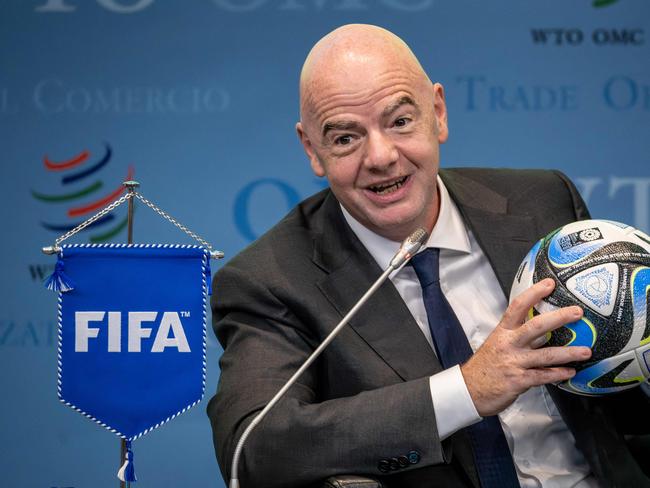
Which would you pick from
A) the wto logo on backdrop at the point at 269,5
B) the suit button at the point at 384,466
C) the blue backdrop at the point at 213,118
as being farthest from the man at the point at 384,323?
the wto logo on backdrop at the point at 269,5

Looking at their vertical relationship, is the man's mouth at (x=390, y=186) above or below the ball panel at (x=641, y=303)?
above

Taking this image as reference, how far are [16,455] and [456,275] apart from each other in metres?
2.52

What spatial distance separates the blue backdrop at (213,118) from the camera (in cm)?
443

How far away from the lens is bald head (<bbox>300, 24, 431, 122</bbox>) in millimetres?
2672

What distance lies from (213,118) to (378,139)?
1977 millimetres

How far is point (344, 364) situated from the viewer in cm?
260

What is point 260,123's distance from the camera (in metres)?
4.50

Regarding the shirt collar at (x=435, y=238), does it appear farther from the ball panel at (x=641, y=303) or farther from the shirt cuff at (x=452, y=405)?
the ball panel at (x=641, y=303)

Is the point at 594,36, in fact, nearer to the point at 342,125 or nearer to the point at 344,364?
the point at 342,125

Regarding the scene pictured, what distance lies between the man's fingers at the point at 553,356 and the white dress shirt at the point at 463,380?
0.60 ft

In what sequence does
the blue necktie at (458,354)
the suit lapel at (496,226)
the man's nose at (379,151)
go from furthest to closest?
the suit lapel at (496,226)
the man's nose at (379,151)
the blue necktie at (458,354)

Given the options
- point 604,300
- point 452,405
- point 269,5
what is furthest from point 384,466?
point 269,5

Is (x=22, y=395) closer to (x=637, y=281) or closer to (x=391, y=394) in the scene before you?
(x=391, y=394)

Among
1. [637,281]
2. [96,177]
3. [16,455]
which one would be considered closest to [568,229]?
[637,281]
